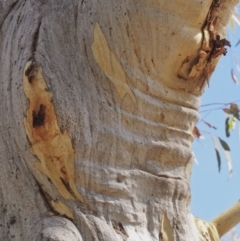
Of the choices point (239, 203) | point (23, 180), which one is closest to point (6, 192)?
point (23, 180)

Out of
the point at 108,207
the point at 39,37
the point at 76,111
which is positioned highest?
the point at 39,37

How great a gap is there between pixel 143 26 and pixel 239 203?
1.41 feet

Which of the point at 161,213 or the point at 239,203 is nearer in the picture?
the point at 161,213

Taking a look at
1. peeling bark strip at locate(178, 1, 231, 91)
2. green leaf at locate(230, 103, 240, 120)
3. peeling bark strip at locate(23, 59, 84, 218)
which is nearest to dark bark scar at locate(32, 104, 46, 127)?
peeling bark strip at locate(23, 59, 84, 218)

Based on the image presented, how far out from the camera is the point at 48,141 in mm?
1144

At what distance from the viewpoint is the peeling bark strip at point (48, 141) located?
1139mm

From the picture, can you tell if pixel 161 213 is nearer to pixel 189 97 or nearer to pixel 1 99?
pixel 189 97

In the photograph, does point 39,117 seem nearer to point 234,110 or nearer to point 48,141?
point 48,141

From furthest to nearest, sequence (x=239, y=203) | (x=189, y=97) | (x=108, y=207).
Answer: (x=239, y=203) → (x=189, y=97) → (x=108, y=207)

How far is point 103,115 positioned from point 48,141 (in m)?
0.10

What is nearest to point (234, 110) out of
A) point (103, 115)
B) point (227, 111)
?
point (227, 111)

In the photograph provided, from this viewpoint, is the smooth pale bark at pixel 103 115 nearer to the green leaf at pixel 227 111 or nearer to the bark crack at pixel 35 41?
the bark crack at pixel 35 41

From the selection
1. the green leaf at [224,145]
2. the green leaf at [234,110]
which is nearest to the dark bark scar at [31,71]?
the green leaf at [224,145]

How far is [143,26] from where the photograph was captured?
1207 mm
